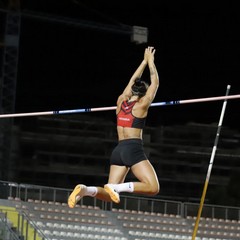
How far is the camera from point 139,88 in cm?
771

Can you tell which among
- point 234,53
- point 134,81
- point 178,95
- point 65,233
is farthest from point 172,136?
point 134,81

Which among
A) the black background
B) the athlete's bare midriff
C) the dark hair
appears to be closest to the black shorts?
the athlete's bare midriff

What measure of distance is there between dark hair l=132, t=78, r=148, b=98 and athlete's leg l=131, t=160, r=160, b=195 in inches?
25.8

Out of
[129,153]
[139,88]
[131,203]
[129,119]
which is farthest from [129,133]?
[131,203]

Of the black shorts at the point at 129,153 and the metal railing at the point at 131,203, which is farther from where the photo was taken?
the metal railing at the point at 131,203

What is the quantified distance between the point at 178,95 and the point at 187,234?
4365mm

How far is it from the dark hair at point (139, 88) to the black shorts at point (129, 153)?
432 mm

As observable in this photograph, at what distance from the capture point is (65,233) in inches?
625

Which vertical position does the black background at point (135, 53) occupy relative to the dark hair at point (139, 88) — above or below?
above

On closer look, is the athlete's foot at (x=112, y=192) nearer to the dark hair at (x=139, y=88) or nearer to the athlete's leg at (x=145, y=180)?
the athlete's leg at (x=145, y=180)

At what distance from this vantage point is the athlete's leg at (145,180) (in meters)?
7.43

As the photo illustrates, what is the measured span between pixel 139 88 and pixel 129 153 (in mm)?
639

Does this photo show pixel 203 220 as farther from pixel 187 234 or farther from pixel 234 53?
pixel 234 53

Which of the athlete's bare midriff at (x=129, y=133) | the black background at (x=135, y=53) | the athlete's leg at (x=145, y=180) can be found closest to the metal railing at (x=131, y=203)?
the black background at (x=135, y=53)
